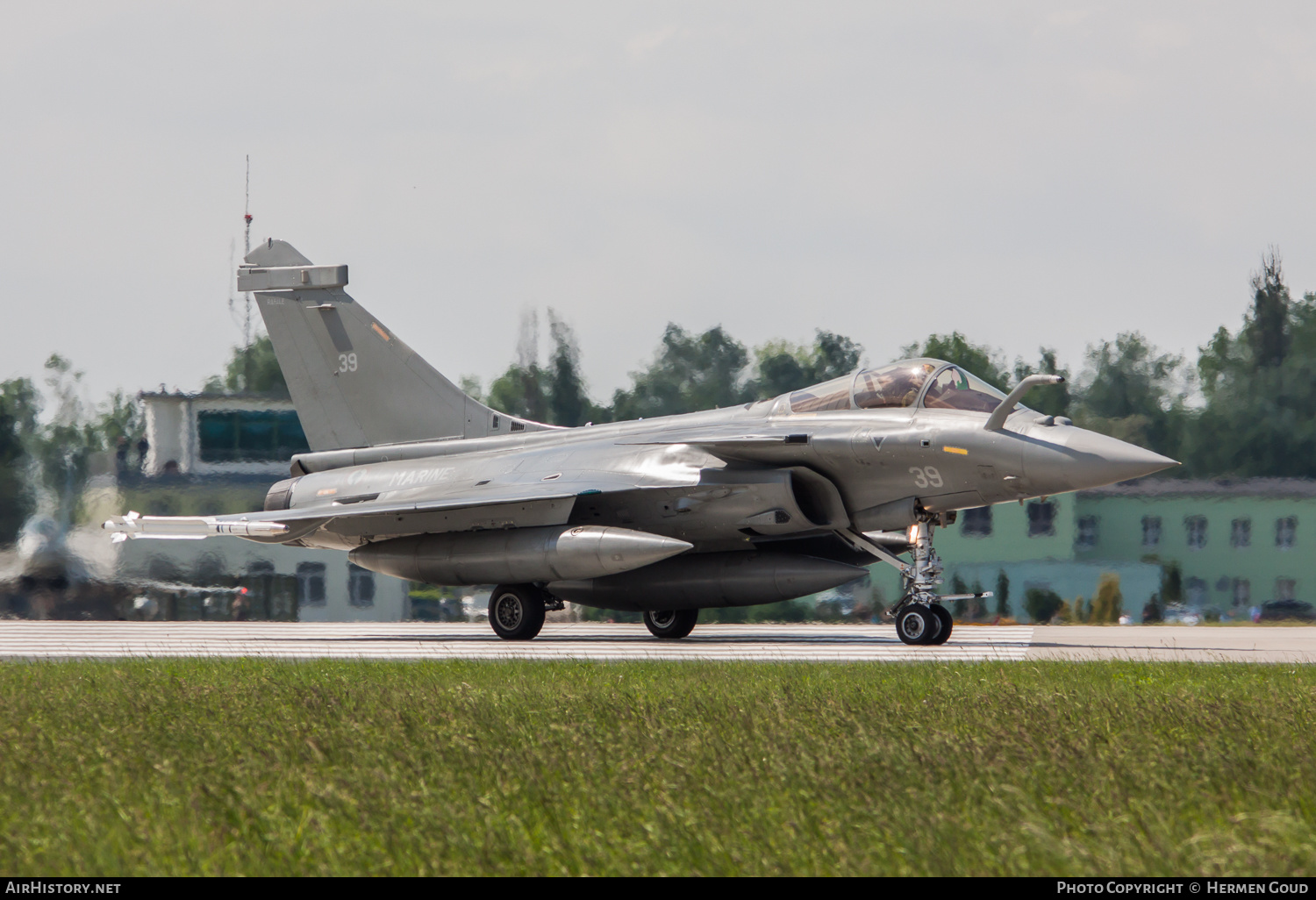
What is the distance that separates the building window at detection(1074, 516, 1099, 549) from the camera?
73.9 ft

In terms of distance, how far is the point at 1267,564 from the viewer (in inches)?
848

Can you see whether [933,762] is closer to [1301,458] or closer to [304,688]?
[304,688]

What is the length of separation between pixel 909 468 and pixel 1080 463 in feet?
5.74

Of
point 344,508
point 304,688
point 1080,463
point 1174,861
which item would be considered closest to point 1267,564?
point 1080,463

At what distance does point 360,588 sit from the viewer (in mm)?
25047

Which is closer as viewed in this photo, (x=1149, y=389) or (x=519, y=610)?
(x=519, y=610)

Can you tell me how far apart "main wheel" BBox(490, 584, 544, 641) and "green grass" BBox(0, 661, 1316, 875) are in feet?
23.8

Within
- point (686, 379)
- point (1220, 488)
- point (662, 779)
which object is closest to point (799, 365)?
point (686, 379)

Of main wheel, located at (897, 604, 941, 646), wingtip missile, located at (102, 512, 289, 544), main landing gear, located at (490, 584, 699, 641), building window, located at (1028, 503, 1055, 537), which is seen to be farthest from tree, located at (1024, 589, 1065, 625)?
wingtip missile, located at (102, 512, 289, 544)

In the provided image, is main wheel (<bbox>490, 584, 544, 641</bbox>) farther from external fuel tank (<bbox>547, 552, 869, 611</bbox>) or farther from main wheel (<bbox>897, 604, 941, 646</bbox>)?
main wheel (<bbox>897, 604, 941, 646</bbox>)

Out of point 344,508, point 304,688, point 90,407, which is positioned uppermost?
point 90,407

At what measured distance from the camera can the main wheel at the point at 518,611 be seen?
15.3 metres

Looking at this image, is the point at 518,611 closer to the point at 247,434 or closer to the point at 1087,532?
the point at 247,434

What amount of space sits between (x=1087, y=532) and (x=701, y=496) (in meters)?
11.0
